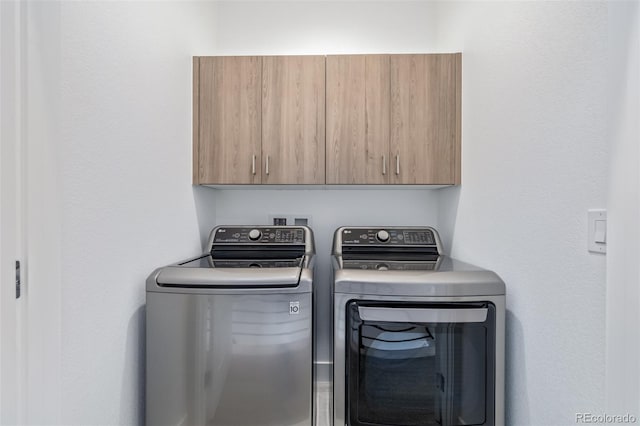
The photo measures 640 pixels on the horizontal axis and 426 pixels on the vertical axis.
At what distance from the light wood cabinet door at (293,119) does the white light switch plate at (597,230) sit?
113 centimetres

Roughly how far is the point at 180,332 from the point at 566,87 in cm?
144

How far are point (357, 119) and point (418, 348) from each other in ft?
3.71

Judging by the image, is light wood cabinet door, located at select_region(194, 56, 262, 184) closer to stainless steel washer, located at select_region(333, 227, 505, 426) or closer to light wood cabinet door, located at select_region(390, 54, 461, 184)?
light wood cabinet door, located at select_region(390, 54, 461, 184)

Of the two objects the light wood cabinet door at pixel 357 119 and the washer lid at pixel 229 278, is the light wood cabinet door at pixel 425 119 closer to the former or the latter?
the light wood cabinet door at pixel 357 119

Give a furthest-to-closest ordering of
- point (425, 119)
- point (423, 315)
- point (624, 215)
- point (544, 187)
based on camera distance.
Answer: point (425, 119), point (423, 315), point (544, 187), point (624, 215)

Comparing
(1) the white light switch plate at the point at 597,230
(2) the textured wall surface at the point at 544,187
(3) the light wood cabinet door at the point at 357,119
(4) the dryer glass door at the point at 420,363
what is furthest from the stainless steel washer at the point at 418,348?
(3) the light wood cabinet door at the point at 357,119

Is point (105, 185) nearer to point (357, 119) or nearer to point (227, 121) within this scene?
point (227, 121)

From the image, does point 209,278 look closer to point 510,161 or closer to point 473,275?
point 473,275

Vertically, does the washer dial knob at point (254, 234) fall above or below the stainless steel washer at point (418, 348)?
above

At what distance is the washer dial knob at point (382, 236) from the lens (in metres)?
1.77

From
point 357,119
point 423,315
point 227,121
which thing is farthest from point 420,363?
point 227,121

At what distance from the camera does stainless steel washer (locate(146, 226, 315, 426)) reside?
44.9 inches

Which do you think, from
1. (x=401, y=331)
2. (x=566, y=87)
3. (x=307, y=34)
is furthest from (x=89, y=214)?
(x=307, y=34)

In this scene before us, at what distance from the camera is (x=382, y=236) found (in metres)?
1.78
